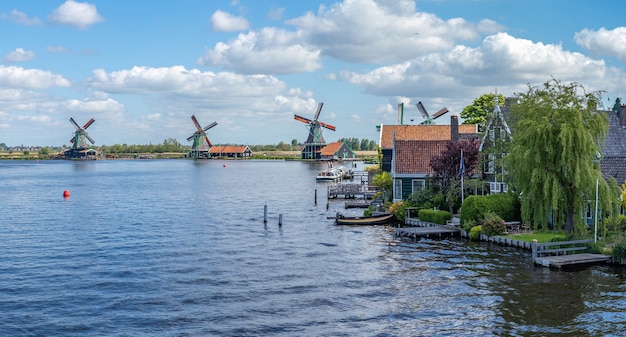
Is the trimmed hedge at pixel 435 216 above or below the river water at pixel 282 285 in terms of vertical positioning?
above

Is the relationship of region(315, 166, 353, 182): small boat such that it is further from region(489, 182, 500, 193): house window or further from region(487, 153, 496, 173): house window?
region(489, 182, 500, 193): house window

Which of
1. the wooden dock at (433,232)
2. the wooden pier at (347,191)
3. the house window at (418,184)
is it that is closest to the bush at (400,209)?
the house window at (418,184)

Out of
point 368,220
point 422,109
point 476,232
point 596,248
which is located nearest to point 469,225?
point 476,232

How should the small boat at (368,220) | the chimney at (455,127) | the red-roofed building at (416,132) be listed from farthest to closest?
the red-roofed building at (416,132), the chimney at (455,127), the small boat at (368,220)

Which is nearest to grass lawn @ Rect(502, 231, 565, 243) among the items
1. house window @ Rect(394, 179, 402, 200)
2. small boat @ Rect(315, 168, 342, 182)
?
house window @ Rect(394, 179, 402, 200)

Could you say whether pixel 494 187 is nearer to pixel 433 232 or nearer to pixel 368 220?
pixel 433 232

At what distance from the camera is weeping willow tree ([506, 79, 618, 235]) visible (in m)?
41.8

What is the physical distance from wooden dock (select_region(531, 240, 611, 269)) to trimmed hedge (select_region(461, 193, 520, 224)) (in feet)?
31.2

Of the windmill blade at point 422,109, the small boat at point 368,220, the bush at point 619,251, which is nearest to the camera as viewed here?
the bush at point 619,251

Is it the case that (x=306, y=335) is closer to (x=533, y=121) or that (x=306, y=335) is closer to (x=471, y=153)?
(x=533, y=121)

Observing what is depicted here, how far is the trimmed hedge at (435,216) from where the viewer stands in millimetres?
56156

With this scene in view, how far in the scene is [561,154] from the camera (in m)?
42.1

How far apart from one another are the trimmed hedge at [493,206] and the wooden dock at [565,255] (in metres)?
9.52

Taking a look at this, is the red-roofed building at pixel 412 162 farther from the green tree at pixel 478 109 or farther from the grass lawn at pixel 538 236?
the green tree at pixel 478 109
